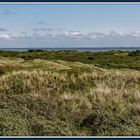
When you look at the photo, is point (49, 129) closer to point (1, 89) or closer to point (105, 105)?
point (105, 105)

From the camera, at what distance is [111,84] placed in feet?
52.5

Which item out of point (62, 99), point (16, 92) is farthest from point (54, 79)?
point (62, 99)

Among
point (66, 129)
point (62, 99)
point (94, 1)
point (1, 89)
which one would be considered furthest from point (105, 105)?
point (1, 89)

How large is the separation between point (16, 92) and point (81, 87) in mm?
2841

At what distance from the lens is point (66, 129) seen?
976cm

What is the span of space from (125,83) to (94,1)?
6983mm

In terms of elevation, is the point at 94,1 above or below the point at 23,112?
above

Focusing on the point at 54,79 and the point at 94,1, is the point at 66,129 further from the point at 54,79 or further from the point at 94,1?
the point at 54,79

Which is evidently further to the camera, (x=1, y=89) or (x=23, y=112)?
(x=1, y=89)

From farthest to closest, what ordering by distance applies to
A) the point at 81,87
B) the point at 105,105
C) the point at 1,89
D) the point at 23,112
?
1. the point at 81,87
2. the point at 1,89
3. the point at 105,105
4. the point at 23,112

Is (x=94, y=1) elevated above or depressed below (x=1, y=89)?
above

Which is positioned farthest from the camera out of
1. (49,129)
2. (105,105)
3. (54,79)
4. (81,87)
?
(54,79)

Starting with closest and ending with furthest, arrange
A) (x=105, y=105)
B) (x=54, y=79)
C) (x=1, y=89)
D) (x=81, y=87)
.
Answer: (x=105, y=105) < (x=1, y=89) < (x=81, y=87) < (x=54, y=79)

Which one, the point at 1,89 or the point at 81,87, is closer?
the point at 1,89
